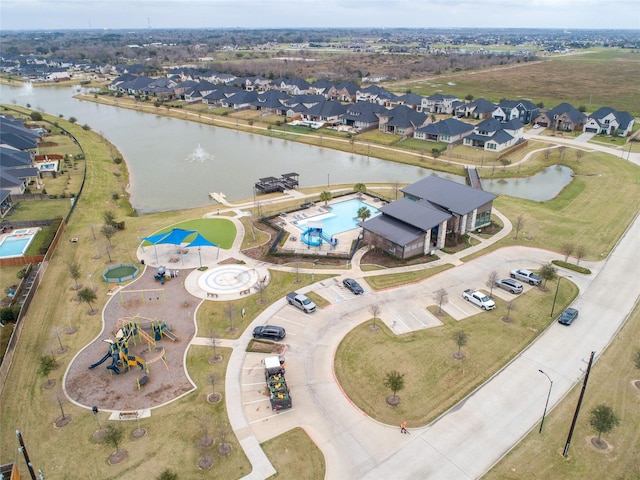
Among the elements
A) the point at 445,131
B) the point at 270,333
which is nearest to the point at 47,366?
the point at 270,333

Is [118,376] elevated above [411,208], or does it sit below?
below

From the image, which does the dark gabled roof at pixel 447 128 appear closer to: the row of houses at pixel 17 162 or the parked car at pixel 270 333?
the parked car at pixel 270 333

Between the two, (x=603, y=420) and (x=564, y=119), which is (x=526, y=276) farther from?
(x=564, y=119)

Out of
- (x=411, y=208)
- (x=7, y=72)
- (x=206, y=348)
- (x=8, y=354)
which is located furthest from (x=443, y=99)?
(x=7, y=72)

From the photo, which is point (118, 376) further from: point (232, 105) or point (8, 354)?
point (232, 105)

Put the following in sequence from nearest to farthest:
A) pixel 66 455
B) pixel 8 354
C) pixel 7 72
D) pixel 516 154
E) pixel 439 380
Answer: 1. pixel 66 455
2. pixel 439 380
3. pixel 8 354
4. pixel 516 154
5. pixel 7 72

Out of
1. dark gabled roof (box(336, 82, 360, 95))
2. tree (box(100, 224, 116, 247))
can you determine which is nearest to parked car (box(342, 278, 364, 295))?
tree (box(100, 224, 116, 247))

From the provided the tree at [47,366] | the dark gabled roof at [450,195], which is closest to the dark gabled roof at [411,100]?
the dark gabled roof at [450,195]
